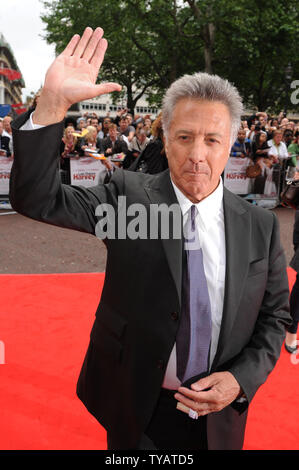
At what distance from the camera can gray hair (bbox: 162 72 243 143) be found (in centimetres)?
146

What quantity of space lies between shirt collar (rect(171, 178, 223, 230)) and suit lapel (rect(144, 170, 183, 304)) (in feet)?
0.08

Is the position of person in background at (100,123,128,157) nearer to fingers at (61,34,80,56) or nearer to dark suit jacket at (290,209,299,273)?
dark suit jacket at (290,209,299,273)

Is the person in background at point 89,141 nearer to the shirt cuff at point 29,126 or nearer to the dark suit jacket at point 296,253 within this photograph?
the dark suit jacket at point 296,253

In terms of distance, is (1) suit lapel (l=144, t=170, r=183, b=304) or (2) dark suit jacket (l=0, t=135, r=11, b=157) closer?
(1) suit lapel (l=144, t=170, r=183, b=304)

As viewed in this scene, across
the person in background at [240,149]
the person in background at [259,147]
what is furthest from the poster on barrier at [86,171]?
the person in background at [259,147]

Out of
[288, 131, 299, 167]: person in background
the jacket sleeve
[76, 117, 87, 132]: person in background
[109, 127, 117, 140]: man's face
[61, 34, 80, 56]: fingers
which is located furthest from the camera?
[76, 117, 87, 132]: person in background

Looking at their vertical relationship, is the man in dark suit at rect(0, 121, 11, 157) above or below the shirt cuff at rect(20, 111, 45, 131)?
below

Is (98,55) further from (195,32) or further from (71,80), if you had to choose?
(195,32)

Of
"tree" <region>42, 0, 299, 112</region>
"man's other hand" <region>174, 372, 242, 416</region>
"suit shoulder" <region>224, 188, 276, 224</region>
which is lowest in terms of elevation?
"man's other hand" <region>174, 372, 242, 416</region>

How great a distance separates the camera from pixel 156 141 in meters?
5.55

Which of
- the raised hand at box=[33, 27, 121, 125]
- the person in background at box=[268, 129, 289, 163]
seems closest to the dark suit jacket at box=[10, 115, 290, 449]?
the raised hand at box=[33, 27, 121, 125]

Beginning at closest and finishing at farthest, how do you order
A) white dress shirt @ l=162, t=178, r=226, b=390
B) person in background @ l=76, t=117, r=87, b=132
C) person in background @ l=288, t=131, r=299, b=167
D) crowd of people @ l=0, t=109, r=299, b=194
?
white dress shirt @ l=162, t=178, r=226, b=390 → crowd of people @ l=0, t=109, r=299, b=194 → person in background @ l=288, t=131, r=299, b=167 → person in background @ l=76, t=117, r=87, b=132
